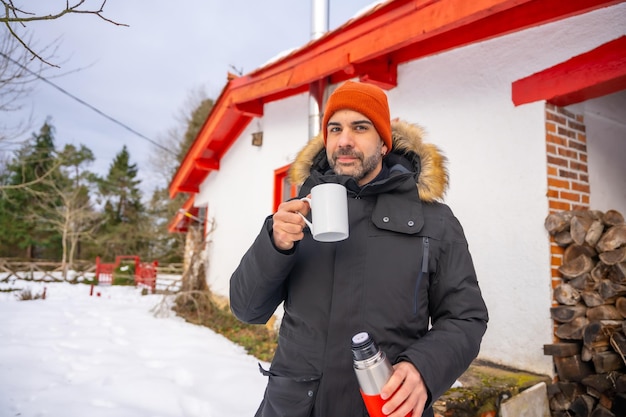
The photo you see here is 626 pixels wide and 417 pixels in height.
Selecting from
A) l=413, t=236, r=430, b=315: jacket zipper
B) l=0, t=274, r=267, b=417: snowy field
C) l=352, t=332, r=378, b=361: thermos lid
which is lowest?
l=0, t=274, r=267, b=417: snowy field

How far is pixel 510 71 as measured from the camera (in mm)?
3348

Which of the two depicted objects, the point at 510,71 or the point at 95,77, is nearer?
the point at 510,71

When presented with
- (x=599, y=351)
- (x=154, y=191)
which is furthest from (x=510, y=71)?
(x=154, y=191)

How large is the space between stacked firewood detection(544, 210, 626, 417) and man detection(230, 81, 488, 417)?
190 cm

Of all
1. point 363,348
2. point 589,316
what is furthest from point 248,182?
point 363,348

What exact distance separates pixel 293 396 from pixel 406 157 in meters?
1.02

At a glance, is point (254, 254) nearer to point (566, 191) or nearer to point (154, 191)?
point (566, 191)

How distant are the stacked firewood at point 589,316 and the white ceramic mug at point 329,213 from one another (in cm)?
233

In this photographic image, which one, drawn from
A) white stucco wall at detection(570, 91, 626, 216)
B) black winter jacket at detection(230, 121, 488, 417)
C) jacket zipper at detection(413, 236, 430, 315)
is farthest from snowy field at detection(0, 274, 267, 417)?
white stucco wall at detection(570, 91, 626, 216)

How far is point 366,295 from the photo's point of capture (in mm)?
1280

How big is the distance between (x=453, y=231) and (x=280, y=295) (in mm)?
643

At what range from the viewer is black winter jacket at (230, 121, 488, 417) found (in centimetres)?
124

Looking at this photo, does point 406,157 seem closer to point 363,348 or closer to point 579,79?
point 363,348

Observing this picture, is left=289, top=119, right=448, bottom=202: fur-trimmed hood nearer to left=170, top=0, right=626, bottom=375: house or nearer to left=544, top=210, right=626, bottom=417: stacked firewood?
left=170, top=0, right=626, bottom=375: house
